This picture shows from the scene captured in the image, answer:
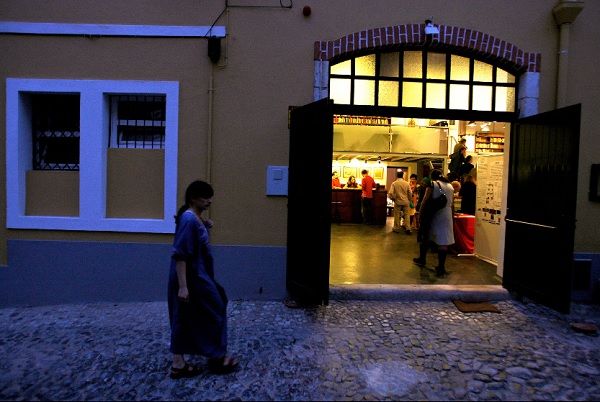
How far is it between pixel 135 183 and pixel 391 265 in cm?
460

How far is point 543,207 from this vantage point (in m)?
5.52

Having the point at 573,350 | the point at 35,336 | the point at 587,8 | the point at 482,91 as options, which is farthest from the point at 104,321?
the point at 587,8

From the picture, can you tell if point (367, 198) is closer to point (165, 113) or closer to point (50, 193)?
point (165, 113)

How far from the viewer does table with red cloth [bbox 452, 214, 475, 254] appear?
8.98 m

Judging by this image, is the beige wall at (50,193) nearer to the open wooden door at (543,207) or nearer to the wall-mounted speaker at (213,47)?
the wall-mounted speaker at (213,47)

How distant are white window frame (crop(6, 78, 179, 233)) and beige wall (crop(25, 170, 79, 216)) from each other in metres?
0.13

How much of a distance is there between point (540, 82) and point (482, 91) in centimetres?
78

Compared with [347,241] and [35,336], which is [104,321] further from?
[347,241]

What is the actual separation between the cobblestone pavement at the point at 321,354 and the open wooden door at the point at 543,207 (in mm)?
480

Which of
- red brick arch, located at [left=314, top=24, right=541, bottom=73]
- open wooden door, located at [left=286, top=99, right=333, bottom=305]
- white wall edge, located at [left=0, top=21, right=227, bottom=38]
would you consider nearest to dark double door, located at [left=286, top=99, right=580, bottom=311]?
open wooden door, located at [left=286, top=99, right=333, bottom=305]

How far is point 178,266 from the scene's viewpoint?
11.7 ft

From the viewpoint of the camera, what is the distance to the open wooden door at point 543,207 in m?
5.11

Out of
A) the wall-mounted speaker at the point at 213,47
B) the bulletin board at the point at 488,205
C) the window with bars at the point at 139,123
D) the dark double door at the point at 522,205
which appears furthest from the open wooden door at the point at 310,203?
the bulletin board at the point at 488,205

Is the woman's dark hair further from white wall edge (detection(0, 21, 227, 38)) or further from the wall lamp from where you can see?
the wall lamp
